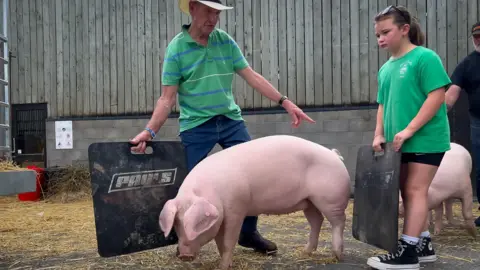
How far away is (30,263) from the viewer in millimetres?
3838

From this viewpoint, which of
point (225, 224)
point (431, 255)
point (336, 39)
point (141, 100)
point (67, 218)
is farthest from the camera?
point (141, 100)

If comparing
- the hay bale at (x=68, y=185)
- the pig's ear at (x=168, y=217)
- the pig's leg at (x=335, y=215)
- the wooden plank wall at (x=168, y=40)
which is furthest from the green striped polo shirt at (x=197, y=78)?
the hay bale at (x=68, y=185)

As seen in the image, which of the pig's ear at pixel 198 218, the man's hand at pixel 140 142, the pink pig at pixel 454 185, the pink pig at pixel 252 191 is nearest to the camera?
the pig's ear at pixel 198 218

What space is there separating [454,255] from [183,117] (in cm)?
217

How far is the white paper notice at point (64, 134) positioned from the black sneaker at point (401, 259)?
24.1 feet

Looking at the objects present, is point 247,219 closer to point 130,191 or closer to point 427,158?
point 130,191

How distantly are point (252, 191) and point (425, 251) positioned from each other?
1.27 meters

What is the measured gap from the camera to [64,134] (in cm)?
948

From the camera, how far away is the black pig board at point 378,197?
10.3 feet

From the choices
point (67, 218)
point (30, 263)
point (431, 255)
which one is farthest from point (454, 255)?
point (67, 218)

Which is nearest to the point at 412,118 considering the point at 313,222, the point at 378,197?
the point at 378,197

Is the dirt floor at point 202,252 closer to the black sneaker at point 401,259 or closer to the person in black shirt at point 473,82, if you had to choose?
the black sneaker at point 401,259

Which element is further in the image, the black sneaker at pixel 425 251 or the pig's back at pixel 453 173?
the pig's back at pixel 453 173

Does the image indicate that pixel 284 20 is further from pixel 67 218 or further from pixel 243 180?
pixel 243 180
